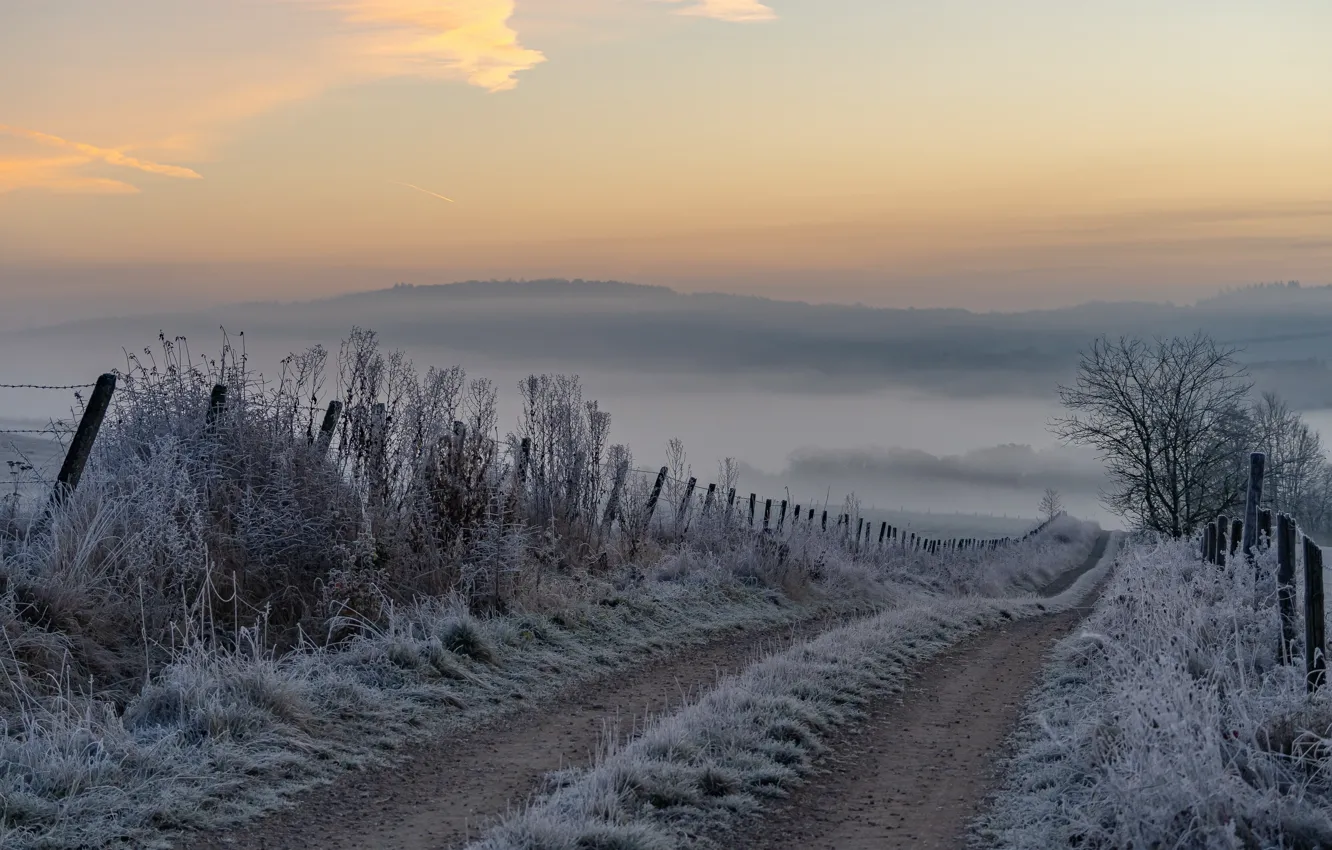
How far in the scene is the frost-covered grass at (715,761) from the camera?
6051 mm

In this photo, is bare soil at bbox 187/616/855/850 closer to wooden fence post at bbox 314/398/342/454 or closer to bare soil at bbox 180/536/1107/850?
bare soil at bbox 180/536/1107/850

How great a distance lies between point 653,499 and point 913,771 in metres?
11.6

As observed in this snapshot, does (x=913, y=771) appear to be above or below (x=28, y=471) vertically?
below

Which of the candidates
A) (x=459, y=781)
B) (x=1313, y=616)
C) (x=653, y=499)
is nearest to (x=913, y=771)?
(x=1313, y=616)

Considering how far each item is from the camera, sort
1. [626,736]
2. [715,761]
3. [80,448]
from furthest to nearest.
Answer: [80,448] → [626,736] → [715,761]

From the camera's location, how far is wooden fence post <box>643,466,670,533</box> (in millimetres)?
19078

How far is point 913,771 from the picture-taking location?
8.26 metres

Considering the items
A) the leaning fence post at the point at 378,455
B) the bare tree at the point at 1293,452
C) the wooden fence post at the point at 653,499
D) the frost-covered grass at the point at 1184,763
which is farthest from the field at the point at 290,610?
the bare tree at the point at 1293,452

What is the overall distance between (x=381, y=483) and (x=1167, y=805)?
29.8 ft

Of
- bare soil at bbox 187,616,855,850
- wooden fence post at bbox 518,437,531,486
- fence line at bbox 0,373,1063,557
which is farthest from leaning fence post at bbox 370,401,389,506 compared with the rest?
wooden fence post at bbox 518,437,531,486

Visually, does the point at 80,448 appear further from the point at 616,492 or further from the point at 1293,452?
the point at 1293,452

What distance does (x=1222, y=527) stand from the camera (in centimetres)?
1560

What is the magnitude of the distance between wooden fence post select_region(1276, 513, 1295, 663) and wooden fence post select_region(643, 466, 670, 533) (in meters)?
11.2

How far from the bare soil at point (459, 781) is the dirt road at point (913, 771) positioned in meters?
1.60
